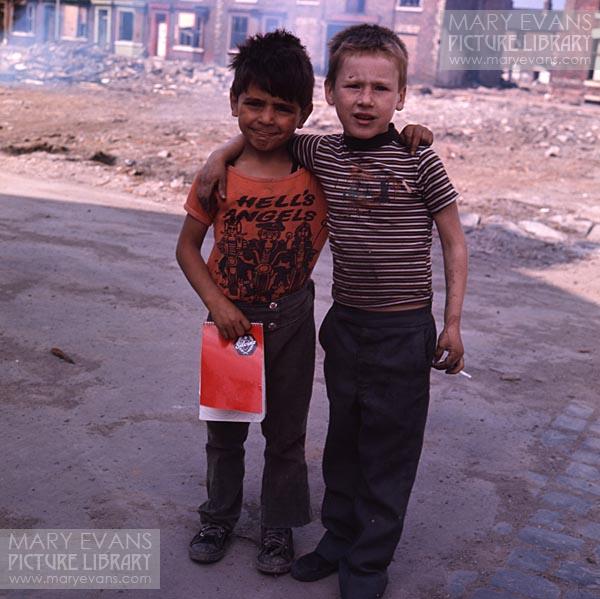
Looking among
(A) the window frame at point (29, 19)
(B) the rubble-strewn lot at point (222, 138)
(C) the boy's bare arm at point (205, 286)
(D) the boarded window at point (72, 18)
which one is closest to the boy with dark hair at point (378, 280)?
(C) the boy's bare arm at point (205, 286)

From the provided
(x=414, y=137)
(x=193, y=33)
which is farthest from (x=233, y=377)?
(x=193, y=33)

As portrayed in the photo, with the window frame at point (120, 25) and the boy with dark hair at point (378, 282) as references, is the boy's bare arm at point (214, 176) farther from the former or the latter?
the window frame at point (120, 25)

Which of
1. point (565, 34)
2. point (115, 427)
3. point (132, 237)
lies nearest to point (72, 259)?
point (132, 237)

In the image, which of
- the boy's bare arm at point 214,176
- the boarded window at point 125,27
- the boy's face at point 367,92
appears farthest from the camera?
the boarded window at point 125,27

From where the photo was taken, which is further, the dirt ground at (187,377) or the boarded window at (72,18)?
the boarded window at (72,18)

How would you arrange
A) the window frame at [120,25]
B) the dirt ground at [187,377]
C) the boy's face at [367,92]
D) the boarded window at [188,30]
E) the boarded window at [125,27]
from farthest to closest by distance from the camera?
the boarded window at [125,27] → the window frame at [120,25] → the boarded window at [188,30] → the dirt ground at [187,377] → the boy's face at [367,92]

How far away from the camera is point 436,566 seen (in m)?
2.98

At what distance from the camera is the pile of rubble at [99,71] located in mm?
24719

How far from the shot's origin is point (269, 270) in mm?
2750

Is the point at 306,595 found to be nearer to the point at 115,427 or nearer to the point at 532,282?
the point at 115,427

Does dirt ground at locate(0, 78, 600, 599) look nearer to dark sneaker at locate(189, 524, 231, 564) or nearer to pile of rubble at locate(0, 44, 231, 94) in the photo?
dark sneaker at locate(189, 524, 231, 564)

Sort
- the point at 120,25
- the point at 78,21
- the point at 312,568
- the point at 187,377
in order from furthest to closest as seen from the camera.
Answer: the point at 78,21, the point at 120,25, the point at 187,377, the point at 312,568

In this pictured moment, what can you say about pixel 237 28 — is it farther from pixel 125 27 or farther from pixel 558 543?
pixel 558 543

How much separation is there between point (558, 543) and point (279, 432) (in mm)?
1140
